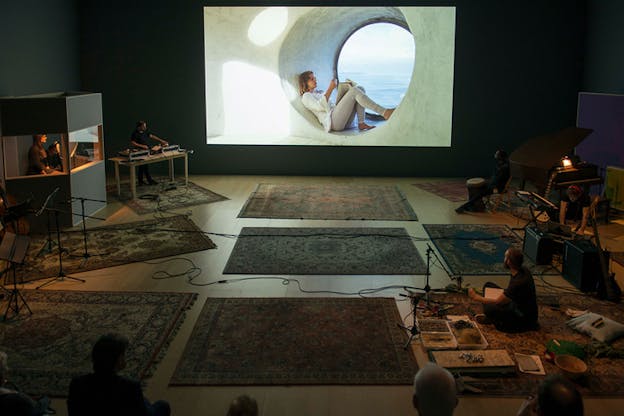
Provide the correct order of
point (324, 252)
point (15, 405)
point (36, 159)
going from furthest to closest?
point (36, 159) → point (324, 252) → point (15, 405)

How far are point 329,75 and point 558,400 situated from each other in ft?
36.2

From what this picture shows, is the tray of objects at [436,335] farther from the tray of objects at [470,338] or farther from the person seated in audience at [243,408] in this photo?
the person seated in audience at [243,408]

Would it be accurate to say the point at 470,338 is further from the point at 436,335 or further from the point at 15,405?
the point at 15,405

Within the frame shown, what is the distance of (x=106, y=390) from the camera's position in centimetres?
338

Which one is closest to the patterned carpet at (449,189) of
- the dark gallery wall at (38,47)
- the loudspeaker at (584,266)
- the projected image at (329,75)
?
the projected image at (329,75)

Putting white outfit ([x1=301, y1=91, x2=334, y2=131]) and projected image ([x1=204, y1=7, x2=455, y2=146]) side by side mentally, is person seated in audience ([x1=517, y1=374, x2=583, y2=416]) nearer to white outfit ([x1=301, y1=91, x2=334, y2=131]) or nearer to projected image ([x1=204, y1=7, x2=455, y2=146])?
projected image ([x1=204, y1=7, x2=455, y2=146])

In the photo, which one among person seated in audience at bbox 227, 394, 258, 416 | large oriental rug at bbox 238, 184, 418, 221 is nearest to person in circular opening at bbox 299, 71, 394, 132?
large oriental rug at bbox 238, 184, 418, 221

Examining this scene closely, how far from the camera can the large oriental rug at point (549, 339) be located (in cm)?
473

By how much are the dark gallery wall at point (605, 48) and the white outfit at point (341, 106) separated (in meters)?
4.02

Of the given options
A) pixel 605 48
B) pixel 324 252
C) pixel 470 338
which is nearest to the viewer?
pixel 470 338

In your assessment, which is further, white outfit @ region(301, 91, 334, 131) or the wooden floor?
white outfit @ region(301, 91, 334, 131)

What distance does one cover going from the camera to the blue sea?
1310cm

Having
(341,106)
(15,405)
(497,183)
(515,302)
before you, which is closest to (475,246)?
(497,183)

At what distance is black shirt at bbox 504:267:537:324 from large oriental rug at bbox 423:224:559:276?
5.26 ft
